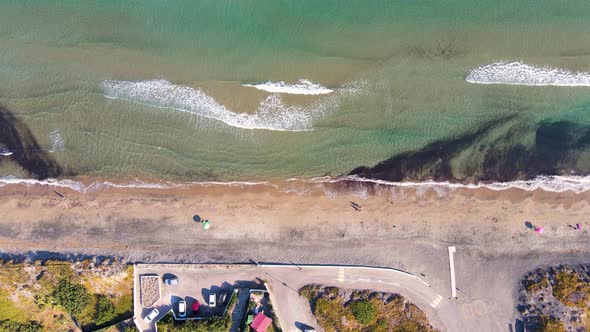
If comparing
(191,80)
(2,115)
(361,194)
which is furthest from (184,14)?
(361,194)

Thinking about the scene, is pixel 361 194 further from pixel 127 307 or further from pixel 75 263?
pixel 75 263

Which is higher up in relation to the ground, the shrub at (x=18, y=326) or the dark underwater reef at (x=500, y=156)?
the dark underwater reef at (x=500, y=156)

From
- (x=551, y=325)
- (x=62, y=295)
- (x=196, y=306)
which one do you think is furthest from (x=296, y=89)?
(x=551, y=325)

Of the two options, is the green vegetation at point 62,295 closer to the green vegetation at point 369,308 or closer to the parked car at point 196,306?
the parked car at point 196,306

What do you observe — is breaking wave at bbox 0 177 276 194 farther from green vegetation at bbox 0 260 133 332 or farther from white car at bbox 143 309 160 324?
white car at bbox 143 309 160 324

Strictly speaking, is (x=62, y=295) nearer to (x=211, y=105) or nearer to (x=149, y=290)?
(x=149, y=290)

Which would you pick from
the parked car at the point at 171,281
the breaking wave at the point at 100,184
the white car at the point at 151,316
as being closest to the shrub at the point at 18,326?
the white car at the point at 151,316
